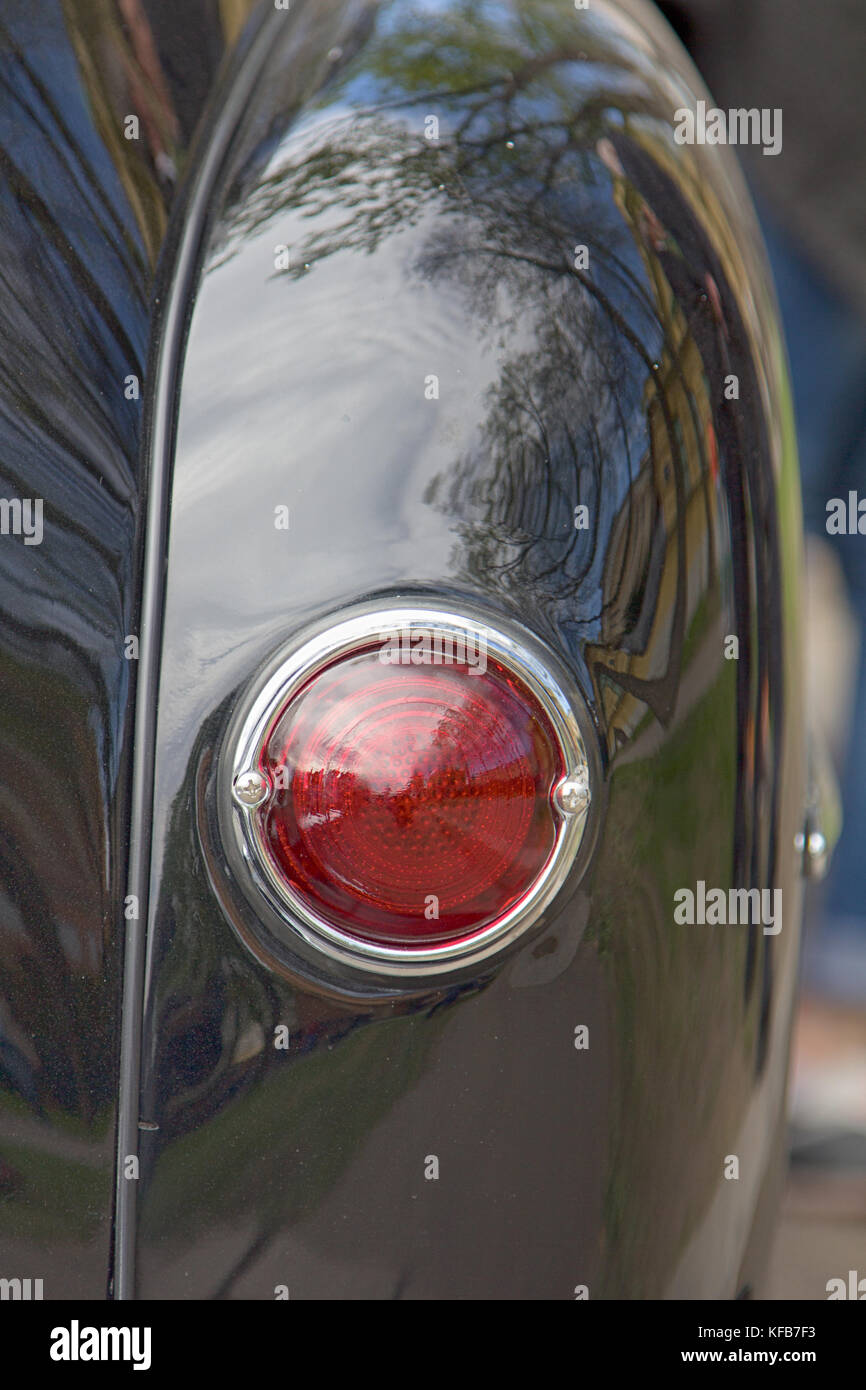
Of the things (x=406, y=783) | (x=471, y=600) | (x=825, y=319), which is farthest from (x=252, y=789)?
(x=825, y=319)

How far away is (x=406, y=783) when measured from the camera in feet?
2.98

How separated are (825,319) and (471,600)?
3059 mm

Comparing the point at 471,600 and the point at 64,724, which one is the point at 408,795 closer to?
the point at 471,600

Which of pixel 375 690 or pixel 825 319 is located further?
pixel 825 319

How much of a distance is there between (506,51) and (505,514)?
502 mm

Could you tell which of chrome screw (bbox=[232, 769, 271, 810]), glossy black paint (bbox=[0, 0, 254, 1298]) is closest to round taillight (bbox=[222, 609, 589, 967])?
chrome screw (bbox=[232, 769, 271, 810])

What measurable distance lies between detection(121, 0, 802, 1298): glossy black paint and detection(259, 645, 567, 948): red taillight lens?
0.06 m

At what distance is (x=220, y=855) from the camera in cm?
95

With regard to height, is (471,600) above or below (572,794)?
above

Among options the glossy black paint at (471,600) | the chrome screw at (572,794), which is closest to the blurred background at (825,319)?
the glossy black paint at (471,600)

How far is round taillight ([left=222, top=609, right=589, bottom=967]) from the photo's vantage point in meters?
0.91

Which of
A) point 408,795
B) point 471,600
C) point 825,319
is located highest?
point 825,319

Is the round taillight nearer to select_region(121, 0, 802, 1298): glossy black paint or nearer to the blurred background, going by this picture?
select_region(121, 0, 802, 1298): glossy black paint

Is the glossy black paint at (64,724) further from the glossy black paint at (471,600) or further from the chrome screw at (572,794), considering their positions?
the chrome screw at (572,794)
